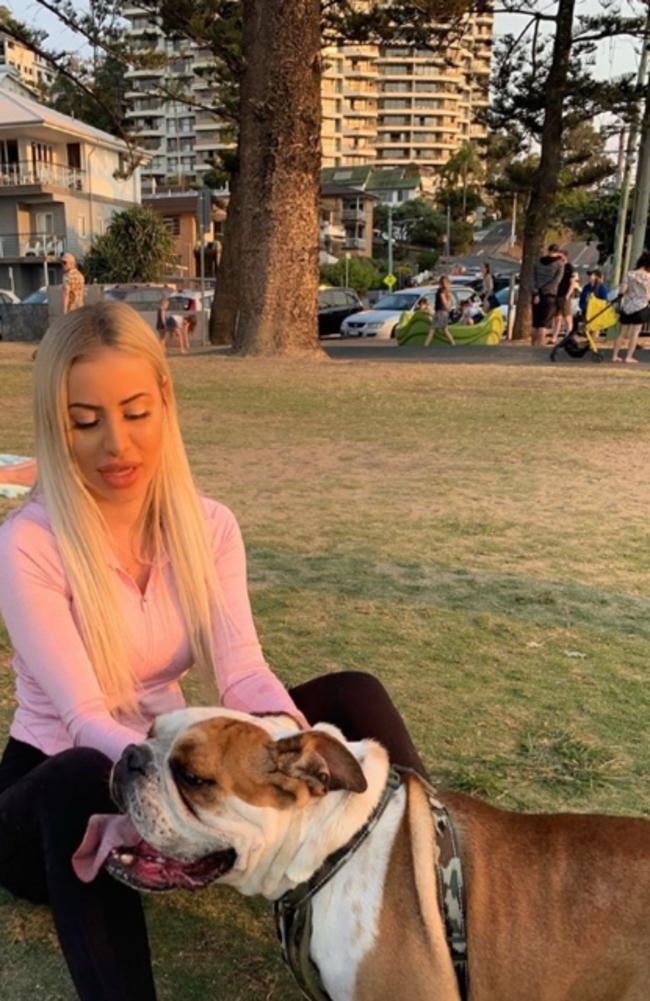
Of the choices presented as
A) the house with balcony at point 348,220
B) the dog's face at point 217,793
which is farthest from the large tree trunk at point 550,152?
the house with balcony at point 348,220

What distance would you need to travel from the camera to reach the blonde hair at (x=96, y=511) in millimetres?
2682

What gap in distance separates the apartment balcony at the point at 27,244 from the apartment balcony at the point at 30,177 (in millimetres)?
2456

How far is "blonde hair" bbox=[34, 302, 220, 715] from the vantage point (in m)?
2.68

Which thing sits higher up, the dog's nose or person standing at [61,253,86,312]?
person standing at [61,253,86,312]

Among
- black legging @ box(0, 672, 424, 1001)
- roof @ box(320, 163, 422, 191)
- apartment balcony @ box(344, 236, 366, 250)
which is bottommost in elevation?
black legging @ box(0, 672, 424, 1001)

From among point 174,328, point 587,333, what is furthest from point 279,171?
point 174,328

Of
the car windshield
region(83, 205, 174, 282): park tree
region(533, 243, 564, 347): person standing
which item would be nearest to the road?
region(533, 243, 564, 347): person standing

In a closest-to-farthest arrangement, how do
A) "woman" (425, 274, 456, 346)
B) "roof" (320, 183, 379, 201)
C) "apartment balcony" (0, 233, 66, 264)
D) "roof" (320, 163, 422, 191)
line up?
"woman" (425, 274, 456, 346) → "apartment balcony" (0, 233, 66, 264) → "roof" (320, 183, 379, 201) → "roof" (320, 163, 422, 191)

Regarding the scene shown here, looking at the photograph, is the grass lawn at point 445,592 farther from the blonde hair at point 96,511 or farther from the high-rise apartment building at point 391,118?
the high-rise apartment building at point 391,118

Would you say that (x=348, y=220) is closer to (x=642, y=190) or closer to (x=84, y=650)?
(x=642, y=190)

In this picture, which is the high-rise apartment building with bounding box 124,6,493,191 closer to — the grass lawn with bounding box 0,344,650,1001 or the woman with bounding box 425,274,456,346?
the woman with bounding box 425,274,456,346

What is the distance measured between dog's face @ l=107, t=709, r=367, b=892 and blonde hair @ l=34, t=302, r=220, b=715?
1.97 feet

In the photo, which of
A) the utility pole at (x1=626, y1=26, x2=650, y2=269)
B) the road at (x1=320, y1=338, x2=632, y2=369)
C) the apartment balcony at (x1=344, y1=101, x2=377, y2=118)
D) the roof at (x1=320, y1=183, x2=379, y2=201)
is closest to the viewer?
the road at (x1=320, y1=338, x2=632, y2=369)

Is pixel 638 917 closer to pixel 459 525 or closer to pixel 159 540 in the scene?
pixel 159 540
